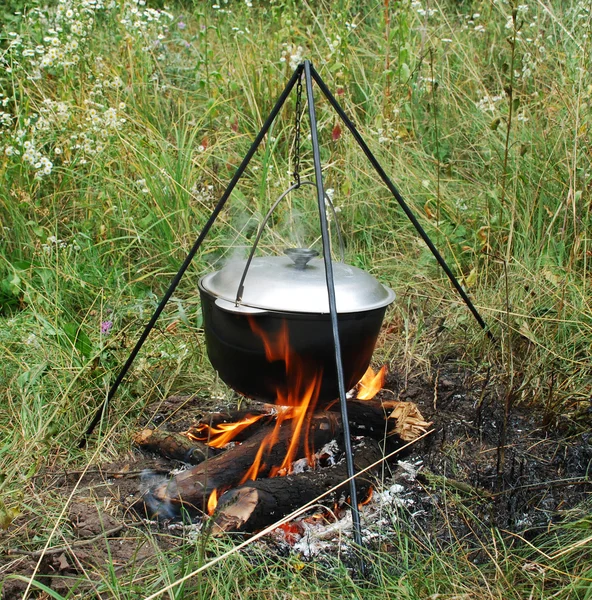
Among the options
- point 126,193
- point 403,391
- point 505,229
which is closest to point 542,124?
point 505,229

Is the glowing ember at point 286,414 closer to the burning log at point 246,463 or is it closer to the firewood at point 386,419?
the burning log at point 246,463

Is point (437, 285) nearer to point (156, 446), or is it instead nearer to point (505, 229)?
point (505, 229)

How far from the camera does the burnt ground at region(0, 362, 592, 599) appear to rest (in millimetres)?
2021

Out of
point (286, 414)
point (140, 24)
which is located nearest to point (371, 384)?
point (286, 414)

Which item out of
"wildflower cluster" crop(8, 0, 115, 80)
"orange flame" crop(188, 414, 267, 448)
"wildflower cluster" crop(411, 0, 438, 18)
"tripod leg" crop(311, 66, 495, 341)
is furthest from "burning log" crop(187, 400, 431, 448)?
"wildflower cluster" crop(411, 0, 438, 18)

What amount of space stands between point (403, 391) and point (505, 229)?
992mm

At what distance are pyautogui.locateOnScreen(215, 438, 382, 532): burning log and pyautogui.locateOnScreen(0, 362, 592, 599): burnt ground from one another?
0.16 m

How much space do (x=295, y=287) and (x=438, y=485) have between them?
0.87 m

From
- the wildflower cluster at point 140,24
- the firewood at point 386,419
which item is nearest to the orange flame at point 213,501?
the firewood at point 386,419

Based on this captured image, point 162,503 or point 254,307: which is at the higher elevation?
point 254,307

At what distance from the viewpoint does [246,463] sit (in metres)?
2.40

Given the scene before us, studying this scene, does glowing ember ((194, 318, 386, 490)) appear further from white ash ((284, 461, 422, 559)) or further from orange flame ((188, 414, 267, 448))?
white ash ((284, 461, 422, 559))

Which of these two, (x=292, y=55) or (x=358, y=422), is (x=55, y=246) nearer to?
(x=292, y=55)

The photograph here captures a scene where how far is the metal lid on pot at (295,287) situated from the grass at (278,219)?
45cm
